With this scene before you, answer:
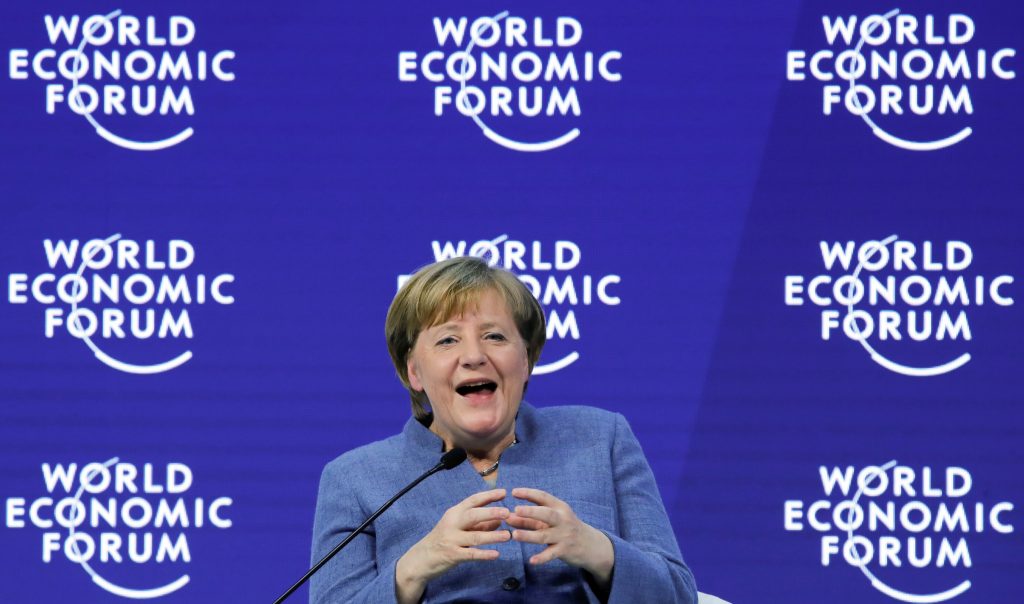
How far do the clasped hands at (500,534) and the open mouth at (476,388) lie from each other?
309mm

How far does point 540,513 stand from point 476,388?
38cm

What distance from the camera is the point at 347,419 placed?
3.26m

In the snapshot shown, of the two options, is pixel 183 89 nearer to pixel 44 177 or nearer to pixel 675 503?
pixel 44 177

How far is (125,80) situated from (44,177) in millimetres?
317

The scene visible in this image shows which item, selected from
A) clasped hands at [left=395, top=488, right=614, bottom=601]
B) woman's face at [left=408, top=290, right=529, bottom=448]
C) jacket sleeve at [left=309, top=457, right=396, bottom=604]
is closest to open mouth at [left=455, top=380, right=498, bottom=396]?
woman's face at [left=408, top=290, right=529, bottom=448]

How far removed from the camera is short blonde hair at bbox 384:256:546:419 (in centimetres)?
204

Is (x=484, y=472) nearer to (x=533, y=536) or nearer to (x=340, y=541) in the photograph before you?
A: (x=340, y=541)

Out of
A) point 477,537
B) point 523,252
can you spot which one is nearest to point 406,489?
point 477,537

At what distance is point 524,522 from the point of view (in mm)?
1722

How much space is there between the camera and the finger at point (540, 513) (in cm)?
171

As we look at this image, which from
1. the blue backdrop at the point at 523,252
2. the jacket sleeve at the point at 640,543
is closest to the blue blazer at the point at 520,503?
the jacket sleeve at the point at 640,543

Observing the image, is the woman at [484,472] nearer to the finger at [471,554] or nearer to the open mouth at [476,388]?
the open mouth at [476,388]

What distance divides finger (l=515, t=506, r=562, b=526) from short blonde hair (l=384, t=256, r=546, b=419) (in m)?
0.41

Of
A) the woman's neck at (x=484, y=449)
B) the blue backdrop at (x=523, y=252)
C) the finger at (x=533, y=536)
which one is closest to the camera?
the finger at (x=533, y=536)
